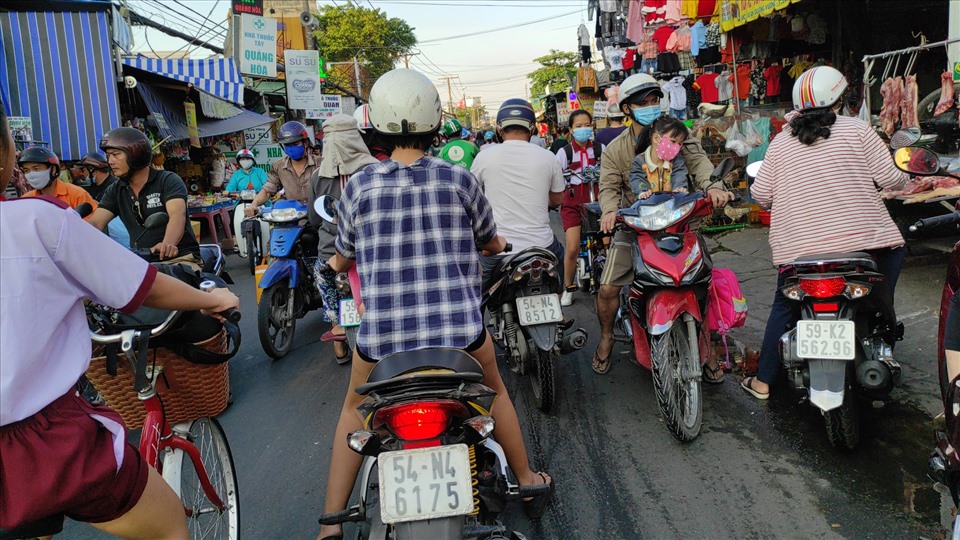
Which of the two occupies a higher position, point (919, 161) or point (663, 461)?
point (919, 161)

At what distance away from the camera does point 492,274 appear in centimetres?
408

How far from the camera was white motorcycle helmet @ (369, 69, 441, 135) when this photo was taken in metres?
2.47

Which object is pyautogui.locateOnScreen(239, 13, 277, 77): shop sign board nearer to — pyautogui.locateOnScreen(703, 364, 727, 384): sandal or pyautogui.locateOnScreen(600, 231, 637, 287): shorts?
pyautogui.locateOnScreen(600, 231, 637, 287): shorts

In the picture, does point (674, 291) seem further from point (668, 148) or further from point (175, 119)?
point (175, 119)

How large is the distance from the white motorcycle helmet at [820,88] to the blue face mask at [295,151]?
415 cm

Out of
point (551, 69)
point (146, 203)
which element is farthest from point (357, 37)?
point (146, 203)

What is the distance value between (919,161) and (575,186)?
4.32 metres

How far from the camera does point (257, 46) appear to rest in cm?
1568

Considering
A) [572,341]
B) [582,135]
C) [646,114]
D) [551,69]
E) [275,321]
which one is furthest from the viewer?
[551,69]

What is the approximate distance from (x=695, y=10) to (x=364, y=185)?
10582mm

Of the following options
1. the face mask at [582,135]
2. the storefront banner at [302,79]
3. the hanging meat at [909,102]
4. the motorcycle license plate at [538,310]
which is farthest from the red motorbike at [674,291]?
the storefront banner at [302,79]

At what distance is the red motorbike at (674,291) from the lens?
3443 millimetres

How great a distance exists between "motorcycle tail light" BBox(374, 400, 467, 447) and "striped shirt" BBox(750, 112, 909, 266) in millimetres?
2325

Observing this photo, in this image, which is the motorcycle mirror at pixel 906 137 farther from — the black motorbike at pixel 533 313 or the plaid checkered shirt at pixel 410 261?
the plaid checkered shirt at pixel 410 261
